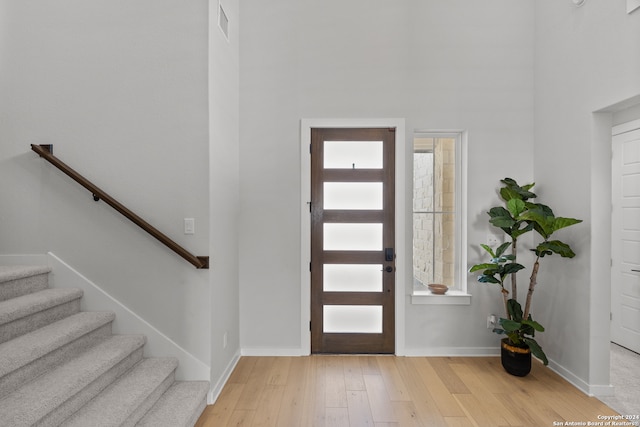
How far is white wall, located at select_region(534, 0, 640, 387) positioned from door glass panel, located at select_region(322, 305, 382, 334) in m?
1.64

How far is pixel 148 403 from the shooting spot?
6.73 ft

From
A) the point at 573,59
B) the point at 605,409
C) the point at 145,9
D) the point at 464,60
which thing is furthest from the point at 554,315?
the point at 145,9

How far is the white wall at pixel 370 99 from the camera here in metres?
3.30

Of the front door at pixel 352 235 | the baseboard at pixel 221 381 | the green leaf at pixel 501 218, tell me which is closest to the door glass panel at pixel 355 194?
the front door at pixel 352 235

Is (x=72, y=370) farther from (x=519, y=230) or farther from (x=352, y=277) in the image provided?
(x=519, y=230)

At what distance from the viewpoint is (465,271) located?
132 inches

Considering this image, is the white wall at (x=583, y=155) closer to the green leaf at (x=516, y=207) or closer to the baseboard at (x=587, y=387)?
the baseboard at (x=587, y=387)

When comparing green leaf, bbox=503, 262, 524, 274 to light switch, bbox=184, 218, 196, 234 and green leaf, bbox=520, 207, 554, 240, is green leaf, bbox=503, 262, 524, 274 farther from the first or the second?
light switch, bbox=184, 218, 196, 234

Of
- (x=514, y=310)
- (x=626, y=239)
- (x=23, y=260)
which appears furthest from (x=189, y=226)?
(x=626, y=239)

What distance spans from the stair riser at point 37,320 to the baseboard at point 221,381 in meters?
1.19

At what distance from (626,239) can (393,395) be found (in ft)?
10.1

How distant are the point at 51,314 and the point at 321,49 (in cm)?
322

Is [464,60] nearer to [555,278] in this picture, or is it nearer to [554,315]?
[555,278]

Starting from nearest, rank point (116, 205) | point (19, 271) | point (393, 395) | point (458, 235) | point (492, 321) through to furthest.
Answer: point (19, 271) < point (116, 205) < point (393, 395) < point (492, 321) < point (458, 235)
